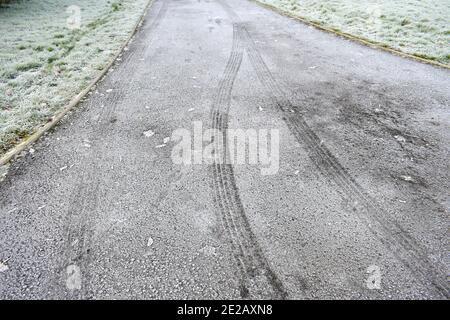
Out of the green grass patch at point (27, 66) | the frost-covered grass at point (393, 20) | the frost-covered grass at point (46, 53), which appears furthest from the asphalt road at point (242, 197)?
the green grass patch at point (27, 66)

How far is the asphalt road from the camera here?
2.67 m

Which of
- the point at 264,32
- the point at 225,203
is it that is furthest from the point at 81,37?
the point at 225,203

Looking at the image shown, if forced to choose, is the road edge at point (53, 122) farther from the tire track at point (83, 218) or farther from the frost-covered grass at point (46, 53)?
the tire track at point (83, 218)

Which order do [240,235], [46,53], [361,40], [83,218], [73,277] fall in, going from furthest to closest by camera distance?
[361,40] < [46,53] < [83,218] < [240,235] < [73,277]

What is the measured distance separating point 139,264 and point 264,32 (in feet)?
28.4

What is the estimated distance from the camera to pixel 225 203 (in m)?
3.43

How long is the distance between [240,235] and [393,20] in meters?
9.78

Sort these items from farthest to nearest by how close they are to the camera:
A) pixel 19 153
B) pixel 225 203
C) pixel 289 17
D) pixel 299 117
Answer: pixel 289 17 → pixel 299 117 → pixel 19 153 → pixel 225 203

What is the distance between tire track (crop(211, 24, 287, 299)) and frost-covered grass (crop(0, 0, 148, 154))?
3.22 m

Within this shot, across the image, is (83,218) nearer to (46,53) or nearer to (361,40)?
(46,53)

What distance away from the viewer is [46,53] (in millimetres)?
7566

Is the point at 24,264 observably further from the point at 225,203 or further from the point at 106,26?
the point at 106,26

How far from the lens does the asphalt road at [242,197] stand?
2.67 m

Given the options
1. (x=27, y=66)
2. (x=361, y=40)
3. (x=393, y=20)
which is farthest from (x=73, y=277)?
(x=393, y=20)
